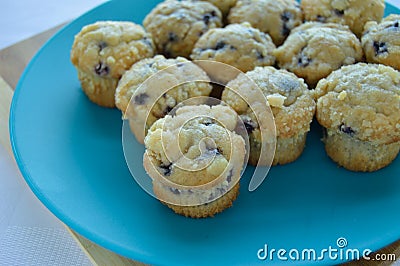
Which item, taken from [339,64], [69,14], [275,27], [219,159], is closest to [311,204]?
[219,159]

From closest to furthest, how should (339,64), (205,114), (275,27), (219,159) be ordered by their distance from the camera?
(219,159) < (205,114) < (339,64) < (275,27)

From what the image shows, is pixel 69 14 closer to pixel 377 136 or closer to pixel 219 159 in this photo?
pixel 219 159

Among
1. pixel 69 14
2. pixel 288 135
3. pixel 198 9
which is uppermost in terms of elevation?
pixel 198 9

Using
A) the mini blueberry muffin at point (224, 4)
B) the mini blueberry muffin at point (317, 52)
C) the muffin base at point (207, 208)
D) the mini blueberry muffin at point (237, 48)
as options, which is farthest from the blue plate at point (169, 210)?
the mini blueberry muffin at point (224, 4)

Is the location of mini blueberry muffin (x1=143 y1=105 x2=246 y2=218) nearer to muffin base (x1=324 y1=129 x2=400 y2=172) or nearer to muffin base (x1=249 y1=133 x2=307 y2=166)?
muffin base (x1=249 y1=133 x2=307 y2=166)

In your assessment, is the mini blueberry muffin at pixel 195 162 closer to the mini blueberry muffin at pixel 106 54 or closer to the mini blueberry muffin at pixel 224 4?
the mini blueberry muffin at pixel 106 54

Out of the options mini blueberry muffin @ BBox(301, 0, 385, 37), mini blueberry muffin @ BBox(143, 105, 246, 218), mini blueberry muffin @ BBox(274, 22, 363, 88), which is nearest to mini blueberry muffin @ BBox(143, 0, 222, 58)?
mini blueberry muffin @ BBox(274, 22, 363, 88)

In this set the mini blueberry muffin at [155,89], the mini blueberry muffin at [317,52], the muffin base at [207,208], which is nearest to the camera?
the muffin base at [207,208]
